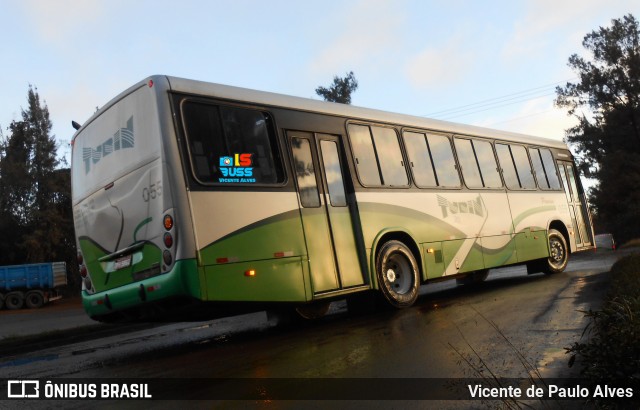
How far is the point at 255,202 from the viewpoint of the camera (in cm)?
777

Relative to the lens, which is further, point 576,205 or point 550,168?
point 576,205

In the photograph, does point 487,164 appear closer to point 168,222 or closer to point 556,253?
point 556,253

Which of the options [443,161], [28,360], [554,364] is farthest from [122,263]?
[443,161]

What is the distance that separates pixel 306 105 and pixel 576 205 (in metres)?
10.9

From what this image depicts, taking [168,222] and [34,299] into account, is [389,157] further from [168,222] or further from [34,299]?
[34,299]

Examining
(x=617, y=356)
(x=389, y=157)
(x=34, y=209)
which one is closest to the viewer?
(x=617, y=356)

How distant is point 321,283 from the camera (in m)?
8.48

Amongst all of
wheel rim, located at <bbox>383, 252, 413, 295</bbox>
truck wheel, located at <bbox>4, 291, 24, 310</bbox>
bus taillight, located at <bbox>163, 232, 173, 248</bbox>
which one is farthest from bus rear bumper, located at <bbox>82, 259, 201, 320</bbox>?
truck wheel, located at <bbox>4, 291, 24, 310</bbox>

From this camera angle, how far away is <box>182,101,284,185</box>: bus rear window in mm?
7352

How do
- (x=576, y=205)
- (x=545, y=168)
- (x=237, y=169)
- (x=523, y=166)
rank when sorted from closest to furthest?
(x=237, y=169), (x=523, y=166), (x=545, y=168), (x=576, y=205)

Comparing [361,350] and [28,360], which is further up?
[28,360]

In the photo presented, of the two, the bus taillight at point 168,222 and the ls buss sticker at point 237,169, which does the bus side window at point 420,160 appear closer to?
the ls buss sticker at point 237,169

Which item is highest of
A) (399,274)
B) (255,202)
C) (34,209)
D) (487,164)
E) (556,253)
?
(34,209)

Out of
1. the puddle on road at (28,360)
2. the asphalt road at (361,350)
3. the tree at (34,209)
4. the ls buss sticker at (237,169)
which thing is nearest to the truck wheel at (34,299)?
the tree at (34,209)
